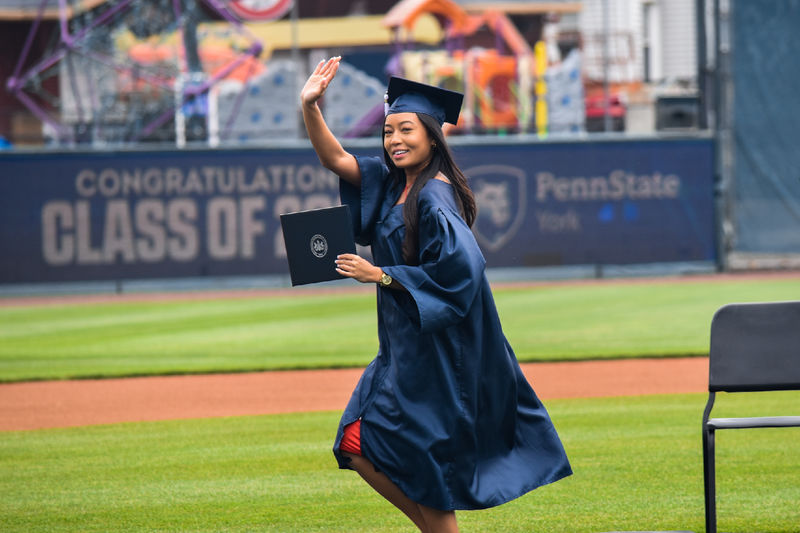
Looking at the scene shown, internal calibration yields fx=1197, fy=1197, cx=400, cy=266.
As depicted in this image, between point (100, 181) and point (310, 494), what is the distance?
16.2m

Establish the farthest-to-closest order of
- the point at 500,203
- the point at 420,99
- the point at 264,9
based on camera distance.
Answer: the point at 264,9, the point at 500,203, the point at 420,99

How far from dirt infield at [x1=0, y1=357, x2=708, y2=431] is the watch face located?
32282mm

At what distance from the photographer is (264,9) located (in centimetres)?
4291

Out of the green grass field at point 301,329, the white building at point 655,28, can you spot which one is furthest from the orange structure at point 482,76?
the green grass field at point 301,329

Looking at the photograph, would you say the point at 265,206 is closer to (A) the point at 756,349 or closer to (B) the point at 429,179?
(A) the point at 756,349

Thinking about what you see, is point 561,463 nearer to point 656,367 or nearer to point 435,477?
point 435,477

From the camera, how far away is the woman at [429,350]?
421 cm

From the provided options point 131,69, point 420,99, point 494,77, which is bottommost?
point 420,99

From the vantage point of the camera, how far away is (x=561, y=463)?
446cm

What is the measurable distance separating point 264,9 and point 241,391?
3382 cm

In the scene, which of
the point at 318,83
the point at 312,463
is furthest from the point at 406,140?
the point at 312,463

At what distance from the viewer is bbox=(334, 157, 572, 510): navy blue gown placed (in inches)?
165

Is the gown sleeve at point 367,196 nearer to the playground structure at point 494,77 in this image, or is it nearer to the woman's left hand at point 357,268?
the woman's left hand at point 357,268

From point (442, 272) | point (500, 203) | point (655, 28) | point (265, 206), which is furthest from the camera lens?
point (655, 28)
